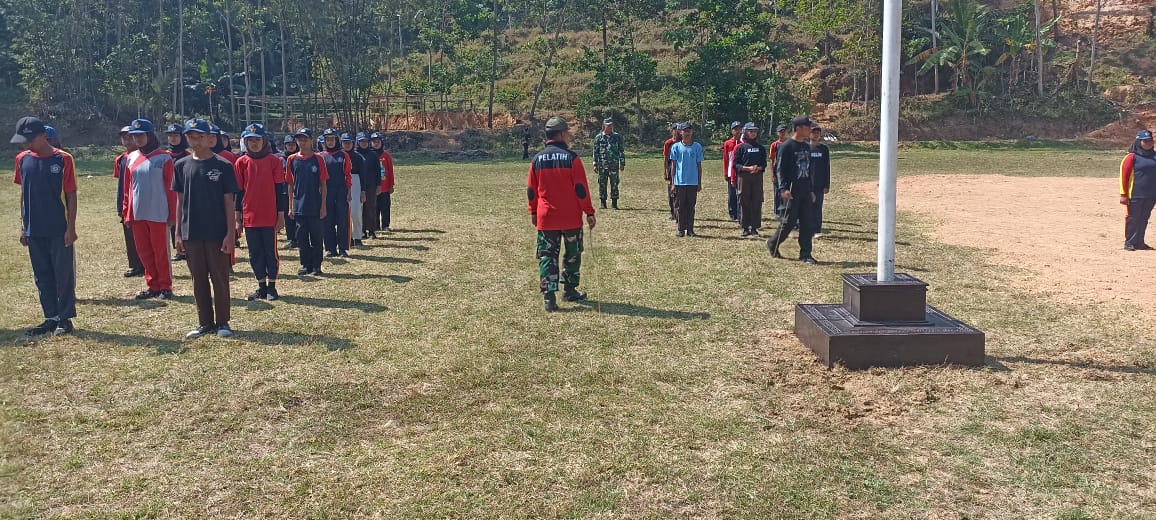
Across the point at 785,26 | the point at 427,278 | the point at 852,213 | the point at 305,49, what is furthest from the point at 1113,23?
the point at 427,278

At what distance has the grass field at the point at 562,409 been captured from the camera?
425 cm

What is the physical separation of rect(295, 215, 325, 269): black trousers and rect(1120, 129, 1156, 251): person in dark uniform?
10.7 m

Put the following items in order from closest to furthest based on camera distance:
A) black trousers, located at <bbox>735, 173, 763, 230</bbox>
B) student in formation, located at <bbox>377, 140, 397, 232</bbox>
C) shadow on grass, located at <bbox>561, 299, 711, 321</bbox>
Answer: shadow on grass, located at <bbox>561, 299, 711, 321</bbox> < black trousers, located at <bbox>735, 173, 763, 230</bbox> < student in formation, located at <bbox>377, 140, 397, 232</bbox>

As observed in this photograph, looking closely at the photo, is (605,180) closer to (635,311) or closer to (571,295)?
(571,295)

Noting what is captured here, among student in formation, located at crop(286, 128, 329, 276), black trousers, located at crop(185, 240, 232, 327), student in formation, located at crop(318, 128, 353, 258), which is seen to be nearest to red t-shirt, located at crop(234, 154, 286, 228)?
student in formation, located at crop(286, 128, 329, 276)

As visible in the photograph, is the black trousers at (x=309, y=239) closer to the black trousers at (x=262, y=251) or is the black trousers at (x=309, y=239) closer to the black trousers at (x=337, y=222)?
the black trousers at (x=337, y=222)

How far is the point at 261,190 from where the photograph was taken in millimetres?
9133

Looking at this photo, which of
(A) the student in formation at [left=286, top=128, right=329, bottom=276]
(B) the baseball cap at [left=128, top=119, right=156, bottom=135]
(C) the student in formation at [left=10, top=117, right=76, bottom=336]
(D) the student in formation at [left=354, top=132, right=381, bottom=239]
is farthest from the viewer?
(D) the student in formation at [left=354, top=132, right=381, bottom=239]

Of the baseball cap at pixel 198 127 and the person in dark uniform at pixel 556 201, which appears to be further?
the person in dark uniform at pixel 556 201

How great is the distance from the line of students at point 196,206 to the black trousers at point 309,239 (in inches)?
0.5

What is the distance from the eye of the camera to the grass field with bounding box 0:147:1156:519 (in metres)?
4.25

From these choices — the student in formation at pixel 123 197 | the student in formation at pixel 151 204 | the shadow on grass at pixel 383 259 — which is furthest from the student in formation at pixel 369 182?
the student in formation at pixel 151 204

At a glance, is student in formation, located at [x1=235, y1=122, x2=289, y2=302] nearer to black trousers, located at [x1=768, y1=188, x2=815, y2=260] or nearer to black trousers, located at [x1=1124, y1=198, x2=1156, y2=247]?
black trousers, located at [x1=768, y1=188, x2=815, y2=260]

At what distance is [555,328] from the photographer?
7758 mm
